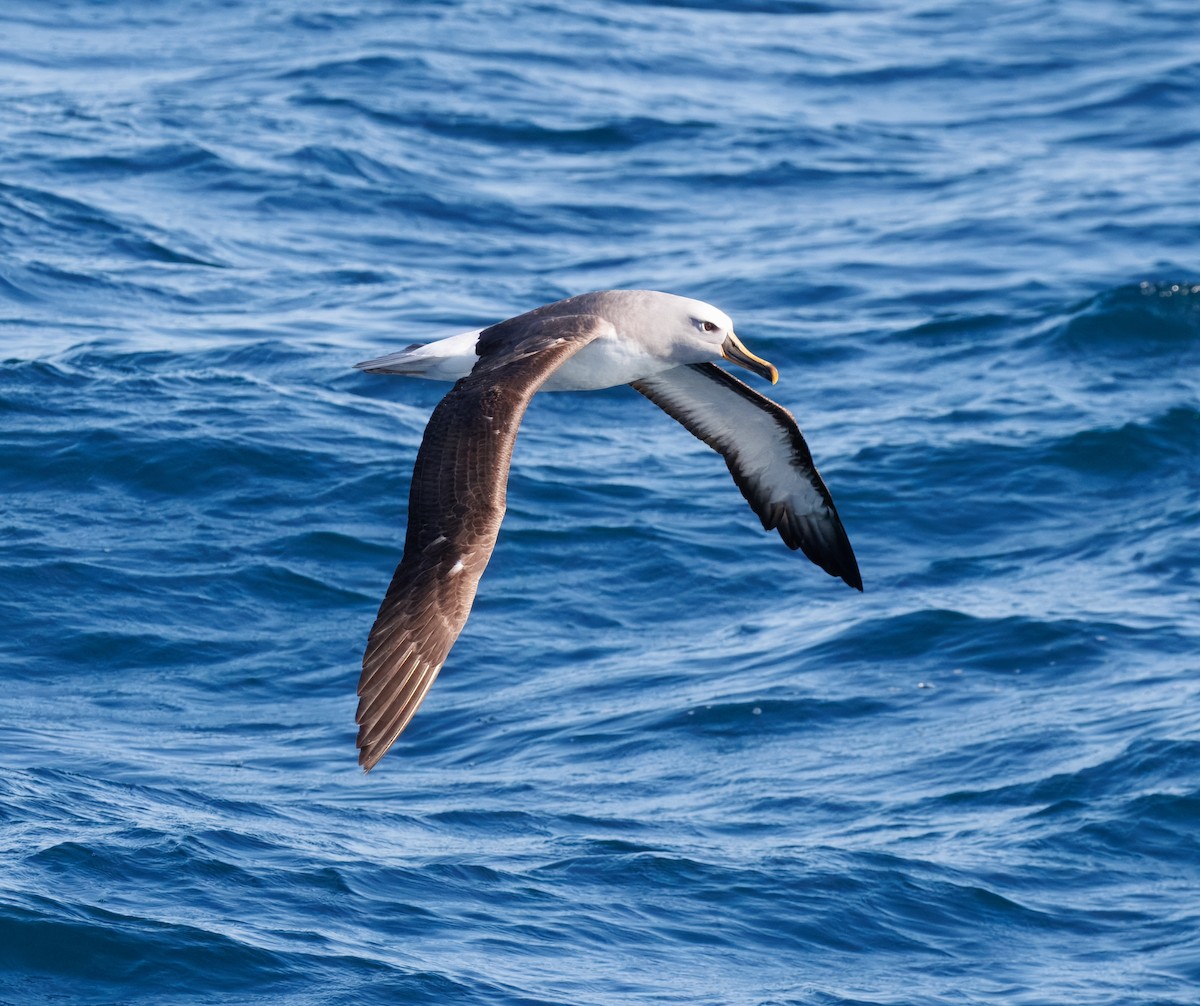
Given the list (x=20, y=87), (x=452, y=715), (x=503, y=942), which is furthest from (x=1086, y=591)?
(x=20, y=87)

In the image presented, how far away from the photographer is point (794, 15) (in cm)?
3788

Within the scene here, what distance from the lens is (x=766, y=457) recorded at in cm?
1388

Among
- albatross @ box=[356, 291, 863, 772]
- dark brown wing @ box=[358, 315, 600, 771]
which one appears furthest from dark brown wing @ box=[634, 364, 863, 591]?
dark brown wing @ box=[358, 315, 600, 771]

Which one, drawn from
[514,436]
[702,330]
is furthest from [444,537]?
[702,330]

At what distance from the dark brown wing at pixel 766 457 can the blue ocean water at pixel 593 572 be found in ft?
9.49

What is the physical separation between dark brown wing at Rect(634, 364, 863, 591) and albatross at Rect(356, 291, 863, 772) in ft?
0.03

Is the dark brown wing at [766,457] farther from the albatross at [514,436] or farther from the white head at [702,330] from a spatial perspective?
the white head at [702,330]

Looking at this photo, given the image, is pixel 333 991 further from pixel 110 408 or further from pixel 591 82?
pixel 591 82

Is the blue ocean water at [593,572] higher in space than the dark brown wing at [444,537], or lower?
lower

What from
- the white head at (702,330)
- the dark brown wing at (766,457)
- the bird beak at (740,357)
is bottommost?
the dark brown wing at (766,457)

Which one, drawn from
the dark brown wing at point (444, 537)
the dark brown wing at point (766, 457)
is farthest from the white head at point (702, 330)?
the dark brown wing at point (444, 537)

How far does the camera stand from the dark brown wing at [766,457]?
13.5 meters

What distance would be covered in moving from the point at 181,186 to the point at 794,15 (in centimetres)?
1512

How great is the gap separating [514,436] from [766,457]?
3641 mm
